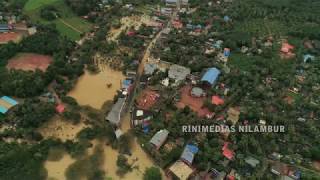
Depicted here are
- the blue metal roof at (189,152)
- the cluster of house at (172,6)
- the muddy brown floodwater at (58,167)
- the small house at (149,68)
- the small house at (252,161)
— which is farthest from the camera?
the cluster of house at (172,6)

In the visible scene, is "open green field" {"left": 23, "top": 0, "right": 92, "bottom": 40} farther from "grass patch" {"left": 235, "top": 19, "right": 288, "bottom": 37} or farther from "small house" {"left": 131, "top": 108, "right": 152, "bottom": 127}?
"grass patch" {"left": 235, "top": 19, "right": 288, "bottom": 37}

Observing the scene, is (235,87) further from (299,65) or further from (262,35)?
(262,35)

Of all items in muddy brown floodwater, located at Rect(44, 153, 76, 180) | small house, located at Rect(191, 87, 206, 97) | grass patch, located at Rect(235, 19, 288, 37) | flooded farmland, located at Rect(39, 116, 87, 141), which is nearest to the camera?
muddy brown floodwater, located at Rect(44, 153, 76, 180)

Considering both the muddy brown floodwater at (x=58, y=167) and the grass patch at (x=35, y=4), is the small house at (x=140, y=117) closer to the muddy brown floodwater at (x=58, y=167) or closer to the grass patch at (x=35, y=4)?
the muddy brown floodwater at (x=58, y=167)

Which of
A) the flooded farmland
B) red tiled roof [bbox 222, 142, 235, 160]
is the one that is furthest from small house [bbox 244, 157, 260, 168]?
the flooded farmland

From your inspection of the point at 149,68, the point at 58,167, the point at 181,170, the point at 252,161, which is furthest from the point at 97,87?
the point at 252,161

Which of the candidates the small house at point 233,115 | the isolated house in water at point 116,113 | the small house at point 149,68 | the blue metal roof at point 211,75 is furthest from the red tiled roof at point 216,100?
the isolated house in water at point 116,113
